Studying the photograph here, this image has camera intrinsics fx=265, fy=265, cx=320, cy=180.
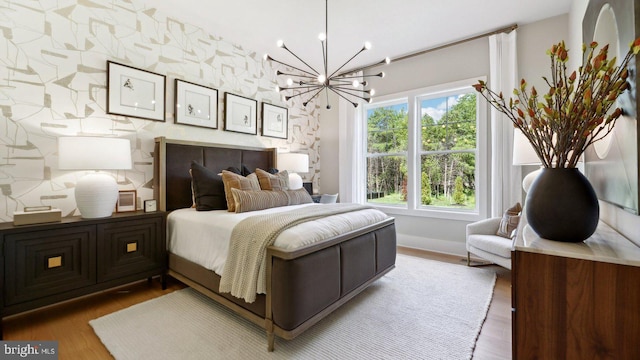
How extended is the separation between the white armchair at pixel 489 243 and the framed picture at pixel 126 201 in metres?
3.68

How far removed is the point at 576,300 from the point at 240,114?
377cm

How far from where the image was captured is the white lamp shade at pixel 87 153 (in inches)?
82.1

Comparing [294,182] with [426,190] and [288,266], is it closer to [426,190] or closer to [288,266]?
[426,190]

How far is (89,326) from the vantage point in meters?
1.96

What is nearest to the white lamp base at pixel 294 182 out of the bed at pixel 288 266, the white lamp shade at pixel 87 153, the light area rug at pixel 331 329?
the bed at pixel 288 266

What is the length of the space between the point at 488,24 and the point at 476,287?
3082mm

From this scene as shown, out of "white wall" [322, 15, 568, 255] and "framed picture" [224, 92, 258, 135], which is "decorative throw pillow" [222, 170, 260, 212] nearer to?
"framed picture" [224, 92, 258, 135]

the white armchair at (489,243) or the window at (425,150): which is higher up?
the window at (425,150)

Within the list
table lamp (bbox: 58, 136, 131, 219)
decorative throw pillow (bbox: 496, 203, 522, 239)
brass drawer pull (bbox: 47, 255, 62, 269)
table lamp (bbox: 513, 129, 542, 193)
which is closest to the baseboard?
decorative throw pillow (bbox: 496, 203, 522, 239)

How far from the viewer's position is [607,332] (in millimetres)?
819

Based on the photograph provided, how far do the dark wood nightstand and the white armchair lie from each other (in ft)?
10.9

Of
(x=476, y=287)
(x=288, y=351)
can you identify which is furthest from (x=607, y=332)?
(x=476, y=287)

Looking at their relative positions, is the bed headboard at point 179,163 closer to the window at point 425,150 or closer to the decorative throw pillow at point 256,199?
the decorative throw pillow at point 256,199

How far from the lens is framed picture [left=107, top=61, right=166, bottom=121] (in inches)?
103
